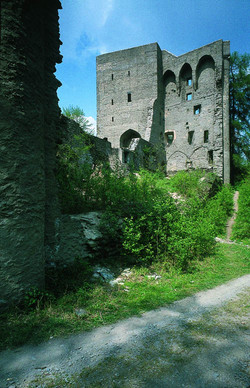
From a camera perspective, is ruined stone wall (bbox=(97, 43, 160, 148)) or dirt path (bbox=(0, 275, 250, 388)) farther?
ruined stone wall (bbox=(97, 43, 160, 148))

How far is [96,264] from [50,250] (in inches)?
48.2

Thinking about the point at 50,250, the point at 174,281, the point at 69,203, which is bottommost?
the point at 174,281

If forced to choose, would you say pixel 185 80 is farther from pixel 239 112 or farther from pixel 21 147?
pixel 21 147

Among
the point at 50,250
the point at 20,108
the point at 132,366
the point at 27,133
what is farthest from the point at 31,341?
the point at 20,108

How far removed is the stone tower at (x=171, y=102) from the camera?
21.3 m

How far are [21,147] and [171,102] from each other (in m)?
24.7

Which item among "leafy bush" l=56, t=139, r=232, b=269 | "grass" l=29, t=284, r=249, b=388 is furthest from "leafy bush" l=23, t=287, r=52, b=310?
"leafy bush" l=56, t=139, r=232, b=269

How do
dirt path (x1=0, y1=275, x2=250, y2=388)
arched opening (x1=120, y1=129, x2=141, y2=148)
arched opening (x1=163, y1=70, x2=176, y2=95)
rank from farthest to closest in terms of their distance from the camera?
1. arched opening (x1=120, y1=129, x2=141, y2=148)
2. arched opening (x1=163, y1=70, x2=176, y2=95)
3. dirt path (x1=0, y1=275, x2=250, y2=388)

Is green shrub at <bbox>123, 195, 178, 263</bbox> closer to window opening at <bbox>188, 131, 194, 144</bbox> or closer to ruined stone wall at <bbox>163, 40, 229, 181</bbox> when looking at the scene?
ruined stone wall at <bbox>163, 40, 229, 181</bbox>

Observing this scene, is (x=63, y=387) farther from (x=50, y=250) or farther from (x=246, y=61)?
(x=246, y=61)

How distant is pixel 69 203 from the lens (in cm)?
543

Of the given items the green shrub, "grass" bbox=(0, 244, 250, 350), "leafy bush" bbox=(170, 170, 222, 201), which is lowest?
"grass" bbox=(0, 244, 250, 350)

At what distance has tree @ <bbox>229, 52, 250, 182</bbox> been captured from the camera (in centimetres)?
2142

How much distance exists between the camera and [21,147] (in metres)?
3.39
